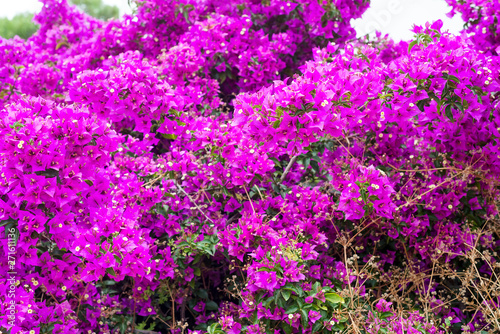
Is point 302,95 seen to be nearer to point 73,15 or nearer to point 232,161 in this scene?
point 232,161

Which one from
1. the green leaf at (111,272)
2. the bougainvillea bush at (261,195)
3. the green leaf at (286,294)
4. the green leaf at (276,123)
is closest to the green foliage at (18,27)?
the bougainvillea bush at (261,195)

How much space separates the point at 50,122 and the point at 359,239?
7.42 ft

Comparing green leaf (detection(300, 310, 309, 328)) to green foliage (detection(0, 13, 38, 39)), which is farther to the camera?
green foliage (detection(0, 13, 38, 39))

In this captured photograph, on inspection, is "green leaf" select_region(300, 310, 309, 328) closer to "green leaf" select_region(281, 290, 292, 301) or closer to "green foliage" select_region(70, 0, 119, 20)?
"green leaf" select_region(281, 290, 292, 301)

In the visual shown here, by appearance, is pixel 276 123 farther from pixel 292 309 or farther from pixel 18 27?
pixel 18 27

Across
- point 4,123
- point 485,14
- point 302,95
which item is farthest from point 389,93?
point 4,123

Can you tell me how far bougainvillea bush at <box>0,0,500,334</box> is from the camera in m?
2.41

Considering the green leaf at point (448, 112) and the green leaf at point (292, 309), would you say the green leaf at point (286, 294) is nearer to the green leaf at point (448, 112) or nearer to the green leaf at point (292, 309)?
the green leaf at point (292, 309)

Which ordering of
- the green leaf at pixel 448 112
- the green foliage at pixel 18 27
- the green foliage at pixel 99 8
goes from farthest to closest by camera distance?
the green foliage at pixel 99 8 < the green foliage at pixel 18 27 < the green leaf at pixel 448 112

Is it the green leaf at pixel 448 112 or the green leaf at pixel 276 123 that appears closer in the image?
the green leaf at pixel 276 123

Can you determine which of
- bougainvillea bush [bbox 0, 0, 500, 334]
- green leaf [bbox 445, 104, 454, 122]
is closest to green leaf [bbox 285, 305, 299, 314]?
bougainvillea bush [bbox 0, 0, 500, 334]

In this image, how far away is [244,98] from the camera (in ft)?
8.57

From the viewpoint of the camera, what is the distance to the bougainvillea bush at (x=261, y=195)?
7.91 feet

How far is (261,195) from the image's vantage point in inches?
118
